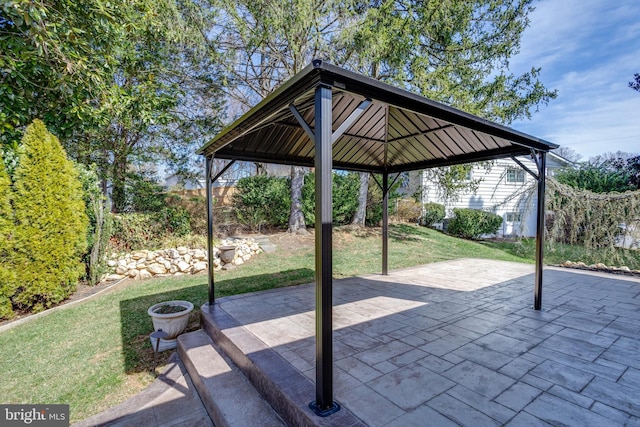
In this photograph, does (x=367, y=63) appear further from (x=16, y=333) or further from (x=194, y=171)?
(x=16, y=333)

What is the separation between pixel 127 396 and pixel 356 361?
7.55 ft

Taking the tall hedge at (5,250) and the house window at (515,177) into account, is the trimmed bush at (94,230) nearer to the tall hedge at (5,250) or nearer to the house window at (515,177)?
the tall hedge at (5,250)

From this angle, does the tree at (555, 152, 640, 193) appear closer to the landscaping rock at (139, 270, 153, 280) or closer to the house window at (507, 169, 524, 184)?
the house window at (507, 169, 524, 184)

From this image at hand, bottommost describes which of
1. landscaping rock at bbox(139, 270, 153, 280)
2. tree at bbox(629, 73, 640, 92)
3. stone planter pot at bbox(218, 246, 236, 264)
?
landscaping rock at bbox(139, 270, 153, 280)

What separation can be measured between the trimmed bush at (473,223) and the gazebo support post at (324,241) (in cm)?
1224

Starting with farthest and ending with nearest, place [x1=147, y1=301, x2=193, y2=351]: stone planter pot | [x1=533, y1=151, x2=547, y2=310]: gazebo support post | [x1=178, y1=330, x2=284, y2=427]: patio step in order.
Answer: [x1=533, y1=151, x2=547, y2=310]: gazebo support post < [x1=147, y1=301, x2=193, y2=351]: stone planter pot < [x1=178, y1=330, x2=284, y2=427]: patio step

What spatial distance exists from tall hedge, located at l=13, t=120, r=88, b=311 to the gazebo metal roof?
2.93 meters

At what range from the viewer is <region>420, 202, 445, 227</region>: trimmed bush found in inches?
537

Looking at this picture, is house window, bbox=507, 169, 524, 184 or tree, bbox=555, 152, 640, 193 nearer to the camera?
tree, bbox=555, 152, 640, 193

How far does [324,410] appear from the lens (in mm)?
1959

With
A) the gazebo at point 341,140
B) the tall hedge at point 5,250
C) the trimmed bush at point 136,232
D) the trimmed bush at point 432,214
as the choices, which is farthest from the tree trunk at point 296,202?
the tall hedge at point 5,250

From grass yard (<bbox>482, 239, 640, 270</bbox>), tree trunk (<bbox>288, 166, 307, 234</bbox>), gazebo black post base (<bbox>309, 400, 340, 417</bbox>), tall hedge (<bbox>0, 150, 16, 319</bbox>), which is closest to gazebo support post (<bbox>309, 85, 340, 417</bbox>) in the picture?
gazebo black post base (<bbox>309, 400, 340, 417</bbox>)

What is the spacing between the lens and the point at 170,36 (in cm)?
691

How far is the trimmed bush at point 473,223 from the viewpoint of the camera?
41.1ft
